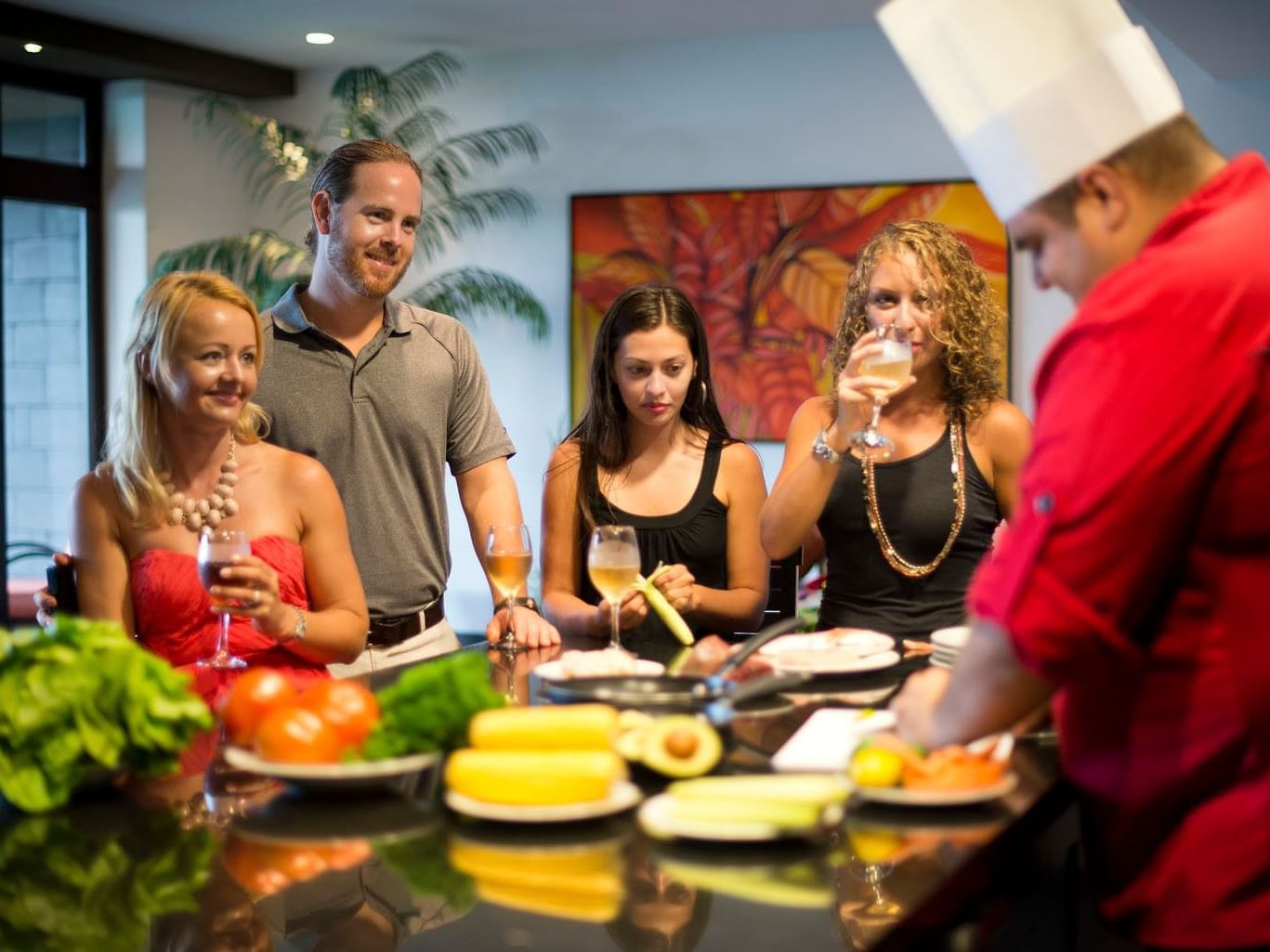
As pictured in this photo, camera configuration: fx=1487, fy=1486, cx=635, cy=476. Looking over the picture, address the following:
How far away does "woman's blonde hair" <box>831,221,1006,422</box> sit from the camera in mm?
3068

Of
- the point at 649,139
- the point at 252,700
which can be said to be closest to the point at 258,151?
the point at 649,139

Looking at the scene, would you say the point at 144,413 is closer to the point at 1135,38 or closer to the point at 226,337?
the point at 226,337

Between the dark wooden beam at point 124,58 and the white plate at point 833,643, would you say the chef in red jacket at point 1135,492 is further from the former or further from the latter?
the dark wooden beam at point 124,58

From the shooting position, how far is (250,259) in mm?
7719

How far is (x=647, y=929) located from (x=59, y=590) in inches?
72.9

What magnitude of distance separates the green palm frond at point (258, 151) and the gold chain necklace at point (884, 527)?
5493 millimetres

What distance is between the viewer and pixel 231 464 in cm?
292

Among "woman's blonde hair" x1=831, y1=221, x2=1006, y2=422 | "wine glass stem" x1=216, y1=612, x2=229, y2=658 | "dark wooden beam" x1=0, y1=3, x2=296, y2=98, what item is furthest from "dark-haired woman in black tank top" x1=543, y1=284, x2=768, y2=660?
"dark wooden beam" x1=0, y1=3, x2=296, y2=98

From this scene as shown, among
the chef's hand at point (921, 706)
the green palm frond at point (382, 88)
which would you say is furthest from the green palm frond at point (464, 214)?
the chef's hand at point (921, 706)

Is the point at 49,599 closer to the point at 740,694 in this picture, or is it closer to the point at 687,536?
the point at 687,536

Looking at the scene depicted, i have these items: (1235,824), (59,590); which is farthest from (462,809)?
(59,590)

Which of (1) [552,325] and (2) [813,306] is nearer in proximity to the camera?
(2) [813,306]

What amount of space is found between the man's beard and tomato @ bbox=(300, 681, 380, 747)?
195 centimetres

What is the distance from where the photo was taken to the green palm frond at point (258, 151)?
25.7 ft
